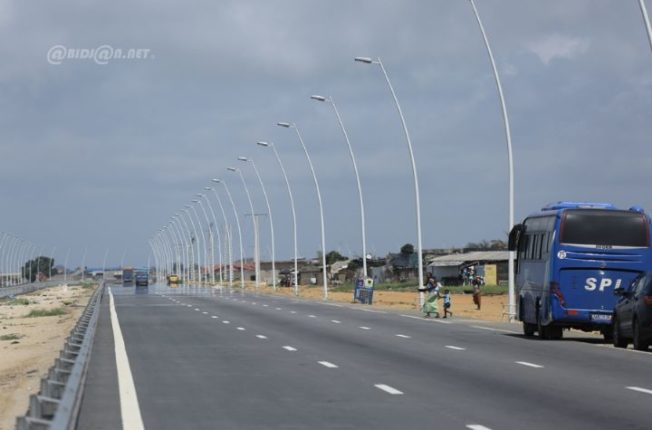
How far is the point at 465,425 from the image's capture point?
42.9 ft

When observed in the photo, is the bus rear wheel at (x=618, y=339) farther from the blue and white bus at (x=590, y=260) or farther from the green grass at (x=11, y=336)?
the green grass at (x=11, y=336)

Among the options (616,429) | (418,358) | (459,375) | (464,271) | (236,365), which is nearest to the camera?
(616,429)

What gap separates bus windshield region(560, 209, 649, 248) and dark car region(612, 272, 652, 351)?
1.85m

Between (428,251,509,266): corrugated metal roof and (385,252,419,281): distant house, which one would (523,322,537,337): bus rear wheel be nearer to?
(428,251,509,266): corrugated metal roof

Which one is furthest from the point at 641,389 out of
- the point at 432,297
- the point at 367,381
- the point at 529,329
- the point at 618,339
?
the point at 432,297

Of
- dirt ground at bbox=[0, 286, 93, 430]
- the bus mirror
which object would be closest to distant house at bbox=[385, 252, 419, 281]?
dirt ground at bbox=[0, 286, 93, 430]

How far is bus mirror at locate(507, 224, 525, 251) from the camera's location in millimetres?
34531

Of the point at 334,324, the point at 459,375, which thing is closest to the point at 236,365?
the point at 459,375

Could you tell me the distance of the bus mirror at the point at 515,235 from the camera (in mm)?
34531

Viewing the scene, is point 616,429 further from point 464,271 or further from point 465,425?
point 464,271

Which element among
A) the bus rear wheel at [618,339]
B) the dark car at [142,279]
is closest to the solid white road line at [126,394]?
the bus rear wheel at [618,339]

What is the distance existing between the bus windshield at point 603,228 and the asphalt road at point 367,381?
262 cm

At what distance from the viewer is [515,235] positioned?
115 ft

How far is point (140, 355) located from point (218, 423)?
11.7 m
